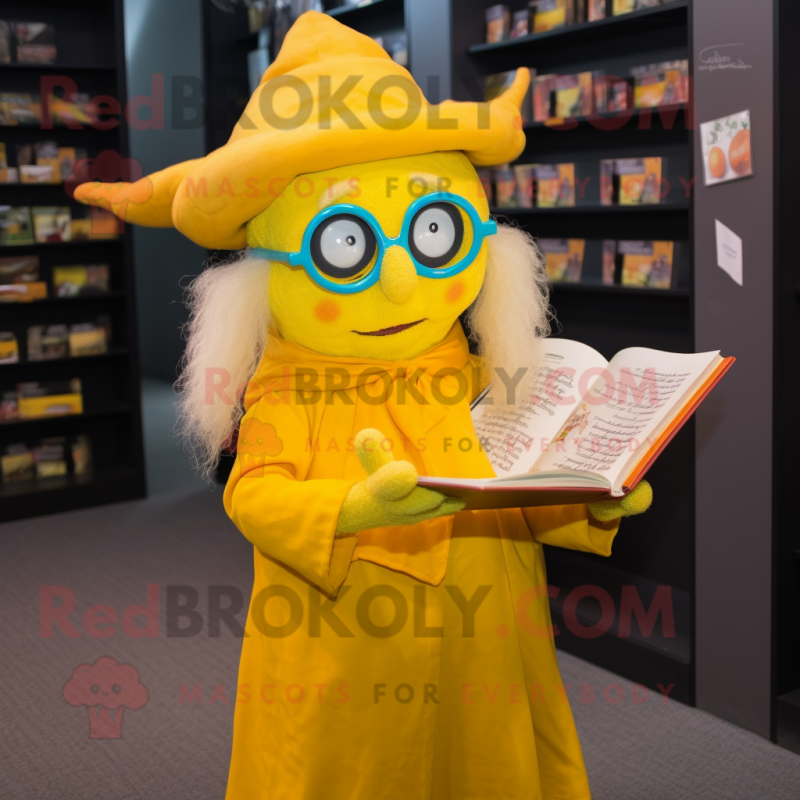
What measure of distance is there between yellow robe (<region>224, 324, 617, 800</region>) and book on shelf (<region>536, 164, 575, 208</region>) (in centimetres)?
186

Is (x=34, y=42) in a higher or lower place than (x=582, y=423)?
higher

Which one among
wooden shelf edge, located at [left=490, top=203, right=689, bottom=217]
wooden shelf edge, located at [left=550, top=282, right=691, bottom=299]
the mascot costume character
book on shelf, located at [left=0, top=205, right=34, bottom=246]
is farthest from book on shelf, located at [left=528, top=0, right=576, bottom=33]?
book on shelf, located at [left=0, top=205, right=34, bottom=246]

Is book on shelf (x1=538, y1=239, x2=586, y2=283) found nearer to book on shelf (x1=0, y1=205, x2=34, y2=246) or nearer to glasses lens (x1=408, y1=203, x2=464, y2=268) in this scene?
glasses lens (x1=408, y1=203, x2=464, y2=268)

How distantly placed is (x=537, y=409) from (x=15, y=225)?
12.3 ft

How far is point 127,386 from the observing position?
495cm

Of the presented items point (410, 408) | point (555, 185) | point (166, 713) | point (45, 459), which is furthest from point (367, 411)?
point (45, 459)

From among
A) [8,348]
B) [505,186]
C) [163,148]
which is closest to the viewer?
[505,186]

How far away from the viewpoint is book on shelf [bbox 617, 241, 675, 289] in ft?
10.2

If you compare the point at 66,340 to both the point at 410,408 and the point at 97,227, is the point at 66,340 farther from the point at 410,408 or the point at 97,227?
the point at 410,408

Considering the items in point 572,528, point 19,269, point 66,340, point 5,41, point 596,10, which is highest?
point 5,41

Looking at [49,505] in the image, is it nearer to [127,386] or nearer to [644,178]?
[127,386]

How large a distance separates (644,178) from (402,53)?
1.21 meters

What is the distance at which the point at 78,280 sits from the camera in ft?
15.9

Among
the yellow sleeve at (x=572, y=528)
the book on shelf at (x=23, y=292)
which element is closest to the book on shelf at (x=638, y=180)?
the yellow sleeve at (x=572, y=528)
